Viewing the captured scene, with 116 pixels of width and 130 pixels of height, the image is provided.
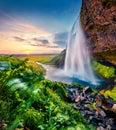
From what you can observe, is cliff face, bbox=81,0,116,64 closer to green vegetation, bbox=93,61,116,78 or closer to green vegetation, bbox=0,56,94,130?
green vegetation, bbox=93,61,116,78

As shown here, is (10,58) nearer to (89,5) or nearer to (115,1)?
(115,1)

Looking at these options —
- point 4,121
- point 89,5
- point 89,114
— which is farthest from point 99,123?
point 89,5

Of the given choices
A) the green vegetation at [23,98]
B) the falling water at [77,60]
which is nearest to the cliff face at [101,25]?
the falling water at [77,60]

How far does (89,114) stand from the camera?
5516 millimetres

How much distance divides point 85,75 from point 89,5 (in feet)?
36.2

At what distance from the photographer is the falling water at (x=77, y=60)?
83.8 feet

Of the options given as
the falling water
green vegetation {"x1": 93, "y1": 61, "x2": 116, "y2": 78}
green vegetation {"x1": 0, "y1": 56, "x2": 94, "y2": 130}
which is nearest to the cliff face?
green vegetation {"x1": 93, "y1": 61, "x2": 116, "y2": 78}

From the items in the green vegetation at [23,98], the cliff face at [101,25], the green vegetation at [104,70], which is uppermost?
the cliff face at [101,25]

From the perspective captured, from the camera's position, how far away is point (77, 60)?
29.6 meters

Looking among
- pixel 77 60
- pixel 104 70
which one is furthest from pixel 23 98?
pixel 77 60

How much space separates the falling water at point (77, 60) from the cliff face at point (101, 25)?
188 inches

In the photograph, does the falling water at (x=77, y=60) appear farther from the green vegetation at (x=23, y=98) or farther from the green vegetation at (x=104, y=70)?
the green vegetation at (x=23, y=98)

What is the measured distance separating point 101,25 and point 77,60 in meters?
13.0

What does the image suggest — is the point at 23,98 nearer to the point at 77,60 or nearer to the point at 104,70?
the point at 104,70
